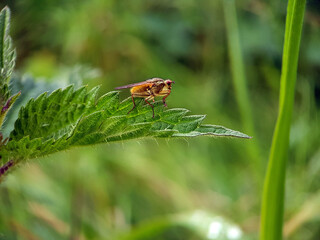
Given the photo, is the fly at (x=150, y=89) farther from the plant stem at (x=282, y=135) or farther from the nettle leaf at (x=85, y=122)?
the plant stem at (x=282, y=135)

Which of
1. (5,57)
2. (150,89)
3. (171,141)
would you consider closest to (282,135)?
(150,89)

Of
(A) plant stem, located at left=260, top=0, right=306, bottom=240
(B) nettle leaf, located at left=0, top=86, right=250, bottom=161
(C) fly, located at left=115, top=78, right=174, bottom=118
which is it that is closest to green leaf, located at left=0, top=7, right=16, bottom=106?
(B) nettle leaf, located at left=0, top=86, right=250, bottom=161

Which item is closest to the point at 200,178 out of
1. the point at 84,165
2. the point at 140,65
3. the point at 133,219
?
the point at 133,219

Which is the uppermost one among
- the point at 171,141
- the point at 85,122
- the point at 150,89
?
the point at 171,141

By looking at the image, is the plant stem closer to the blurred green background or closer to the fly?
the fly

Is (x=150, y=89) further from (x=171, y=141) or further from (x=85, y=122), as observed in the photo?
(x=171, y=141)

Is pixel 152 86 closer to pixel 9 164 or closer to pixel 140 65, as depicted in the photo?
pixel 9 164
